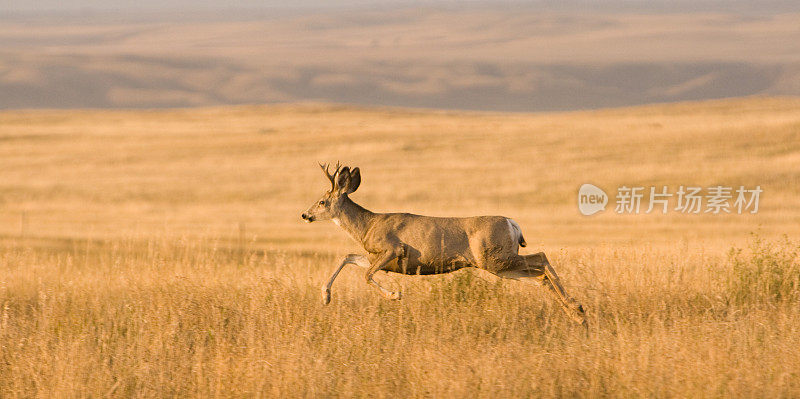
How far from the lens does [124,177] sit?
130ft

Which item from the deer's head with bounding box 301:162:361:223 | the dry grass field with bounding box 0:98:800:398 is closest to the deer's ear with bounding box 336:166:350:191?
the deer's head with bounding box 301:162:361:223

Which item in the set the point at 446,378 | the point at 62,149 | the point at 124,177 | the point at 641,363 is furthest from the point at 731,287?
the point at 62,149

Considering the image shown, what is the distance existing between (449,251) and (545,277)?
980mm

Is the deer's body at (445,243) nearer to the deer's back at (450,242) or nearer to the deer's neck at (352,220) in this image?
the deer's back at (450,242)

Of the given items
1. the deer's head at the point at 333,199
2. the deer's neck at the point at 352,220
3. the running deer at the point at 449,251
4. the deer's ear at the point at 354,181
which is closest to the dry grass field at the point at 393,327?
the running deer at the point at 449,251

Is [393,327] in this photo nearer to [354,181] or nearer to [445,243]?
[445,243]

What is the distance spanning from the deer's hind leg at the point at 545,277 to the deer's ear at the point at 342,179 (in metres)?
1.70

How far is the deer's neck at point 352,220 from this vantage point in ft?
33.4

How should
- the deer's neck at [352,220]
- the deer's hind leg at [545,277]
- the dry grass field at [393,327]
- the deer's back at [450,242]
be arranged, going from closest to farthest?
the dry grass field at [393,327] < the deer's back at [450,242] < the deer's hind leg at [545,277] < the deer's neck at [352,220]

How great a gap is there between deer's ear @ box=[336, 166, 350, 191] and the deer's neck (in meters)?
0.16

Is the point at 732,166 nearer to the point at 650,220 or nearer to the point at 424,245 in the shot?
the point at 650,220

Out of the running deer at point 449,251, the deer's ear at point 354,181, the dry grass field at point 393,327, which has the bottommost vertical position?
the dry grass field at point 393,327

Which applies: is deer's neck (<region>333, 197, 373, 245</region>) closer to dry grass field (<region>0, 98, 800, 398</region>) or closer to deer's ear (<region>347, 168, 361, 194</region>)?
deer's ear (<region>347, 168, 361, 194</region>)

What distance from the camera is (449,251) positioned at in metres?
9.69
